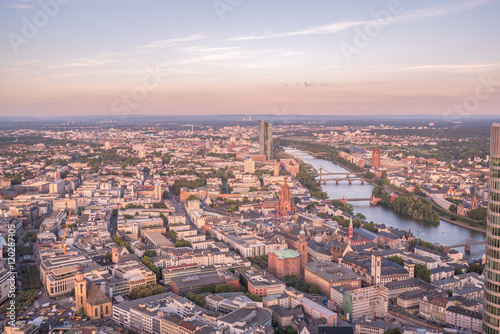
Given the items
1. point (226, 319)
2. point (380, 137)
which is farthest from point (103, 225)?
point (380, 137)

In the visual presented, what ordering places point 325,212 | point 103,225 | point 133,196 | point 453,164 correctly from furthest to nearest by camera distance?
point 453,164 → point 133,196 → point 325,212 → point 103,225

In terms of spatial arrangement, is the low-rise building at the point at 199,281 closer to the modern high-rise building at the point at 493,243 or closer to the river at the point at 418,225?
the modern high-rise building at the point at 493,243

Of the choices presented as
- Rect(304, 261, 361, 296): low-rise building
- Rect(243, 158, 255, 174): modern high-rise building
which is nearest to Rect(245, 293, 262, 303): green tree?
Rect(304, 261, 361, 296): low-rise building

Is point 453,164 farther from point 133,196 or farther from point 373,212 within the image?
point 133,196

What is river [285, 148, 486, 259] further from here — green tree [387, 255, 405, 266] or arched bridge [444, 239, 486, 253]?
green tree [387, 255, 405, 266]

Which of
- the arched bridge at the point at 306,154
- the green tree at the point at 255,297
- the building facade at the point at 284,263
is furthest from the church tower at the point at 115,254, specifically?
the arched bridge at the point at 306,154
